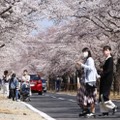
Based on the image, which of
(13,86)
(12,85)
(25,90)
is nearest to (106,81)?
(25,90)

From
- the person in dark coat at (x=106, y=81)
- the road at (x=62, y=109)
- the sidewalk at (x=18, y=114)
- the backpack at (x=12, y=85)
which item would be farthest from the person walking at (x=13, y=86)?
the person in dark coat at (x=106, y=81)

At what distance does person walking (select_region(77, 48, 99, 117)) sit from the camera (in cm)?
1280

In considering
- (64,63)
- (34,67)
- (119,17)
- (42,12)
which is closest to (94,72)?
→ (42,12)

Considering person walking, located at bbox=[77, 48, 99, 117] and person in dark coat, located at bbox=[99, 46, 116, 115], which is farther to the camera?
person walking, located at bbox=[77, 48, 99, 117]

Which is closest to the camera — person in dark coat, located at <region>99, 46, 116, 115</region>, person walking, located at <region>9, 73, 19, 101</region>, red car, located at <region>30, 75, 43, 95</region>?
person in dark coat, located at <region>99, 46, 116, 115</region>

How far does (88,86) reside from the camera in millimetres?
12867

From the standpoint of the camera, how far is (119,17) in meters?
27.1

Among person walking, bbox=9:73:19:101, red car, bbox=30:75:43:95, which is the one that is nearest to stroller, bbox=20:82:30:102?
person walking, bbox=9:73:19:101

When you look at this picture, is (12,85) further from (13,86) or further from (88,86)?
(88,86)

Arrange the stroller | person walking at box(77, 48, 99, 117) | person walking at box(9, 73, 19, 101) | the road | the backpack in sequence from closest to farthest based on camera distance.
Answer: person walking at box(77, 48, 99, 117) < the road < the stroller < person walking at box(9, 73, 19, 101) < the backpack

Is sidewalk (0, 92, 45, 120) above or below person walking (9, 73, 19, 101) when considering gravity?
below

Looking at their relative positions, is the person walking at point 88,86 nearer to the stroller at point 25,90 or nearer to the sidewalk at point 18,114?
the sidewalk at point 18,114

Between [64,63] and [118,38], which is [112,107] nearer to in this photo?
[118,38]

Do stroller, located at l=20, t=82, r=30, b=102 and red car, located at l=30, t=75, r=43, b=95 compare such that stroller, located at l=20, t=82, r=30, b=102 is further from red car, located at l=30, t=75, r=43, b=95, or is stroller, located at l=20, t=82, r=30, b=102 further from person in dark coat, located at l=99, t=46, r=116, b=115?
red car, located at l=30, t=75, r=43, b=95
